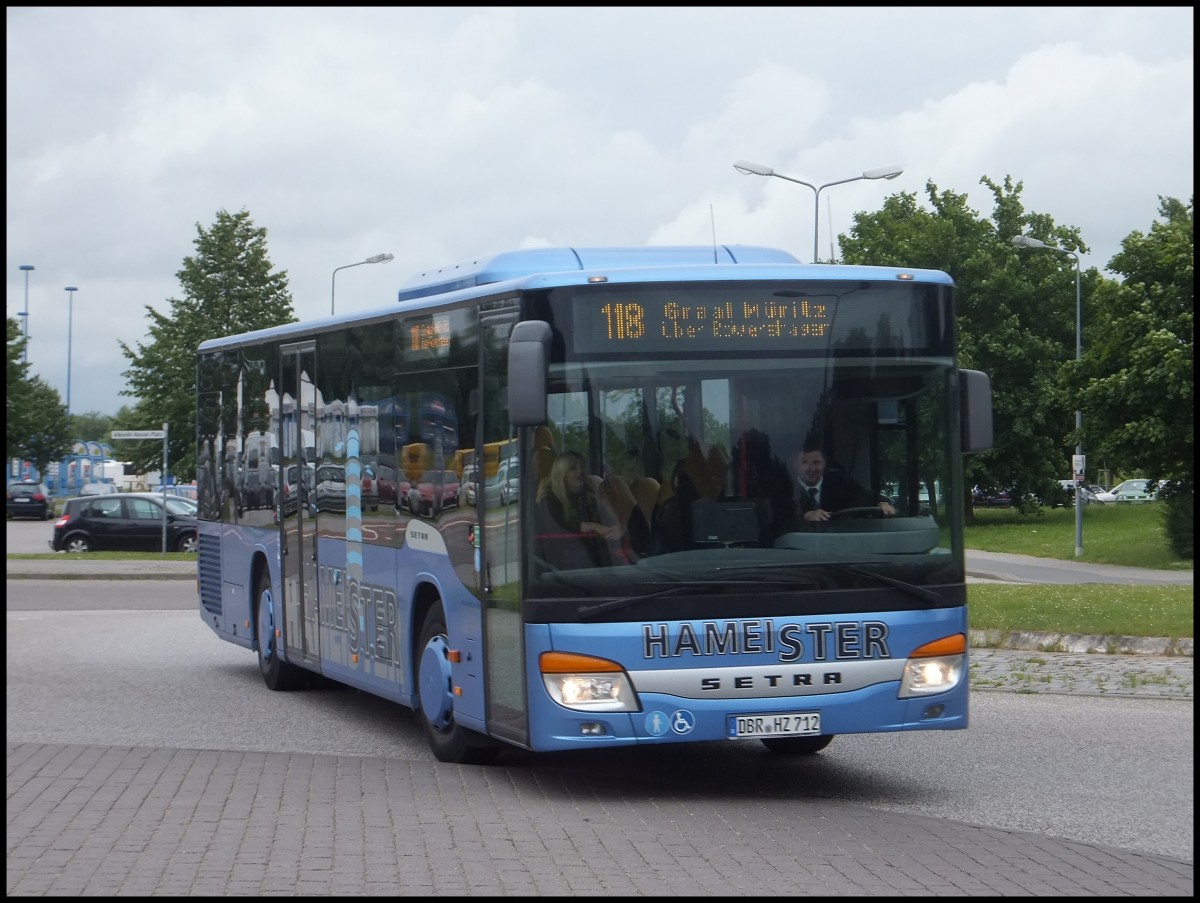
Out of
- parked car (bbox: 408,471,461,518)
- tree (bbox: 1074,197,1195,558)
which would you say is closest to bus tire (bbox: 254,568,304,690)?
parked car (bbox: 408,471,461,518)

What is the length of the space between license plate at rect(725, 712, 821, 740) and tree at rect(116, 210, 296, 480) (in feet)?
164

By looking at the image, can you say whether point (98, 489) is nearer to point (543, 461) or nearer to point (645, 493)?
point (543, 461)

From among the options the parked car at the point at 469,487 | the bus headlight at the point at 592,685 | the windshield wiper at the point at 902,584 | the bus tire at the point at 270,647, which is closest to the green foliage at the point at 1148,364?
the bus tire at the point at 270,647

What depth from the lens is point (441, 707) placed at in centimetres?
1021

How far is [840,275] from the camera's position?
916 centimetres

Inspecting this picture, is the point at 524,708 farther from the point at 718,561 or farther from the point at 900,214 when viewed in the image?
the point at 900,214

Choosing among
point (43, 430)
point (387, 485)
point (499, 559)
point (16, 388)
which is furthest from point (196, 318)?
point (499, 559)

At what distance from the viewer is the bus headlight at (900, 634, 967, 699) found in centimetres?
900

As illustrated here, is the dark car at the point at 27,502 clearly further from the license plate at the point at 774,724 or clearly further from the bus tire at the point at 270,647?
the license plate at the point at 774,724

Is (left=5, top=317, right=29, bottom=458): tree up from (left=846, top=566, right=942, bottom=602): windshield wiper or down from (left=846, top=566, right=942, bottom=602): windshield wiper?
up

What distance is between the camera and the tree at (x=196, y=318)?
2291 inches

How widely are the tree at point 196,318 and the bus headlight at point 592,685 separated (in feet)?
164

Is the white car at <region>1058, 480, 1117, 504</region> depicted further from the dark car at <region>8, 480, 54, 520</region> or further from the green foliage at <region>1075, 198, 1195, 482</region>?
the dark car at <region>8, 480, 54, 520</region>

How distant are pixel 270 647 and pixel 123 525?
24.7 meters
